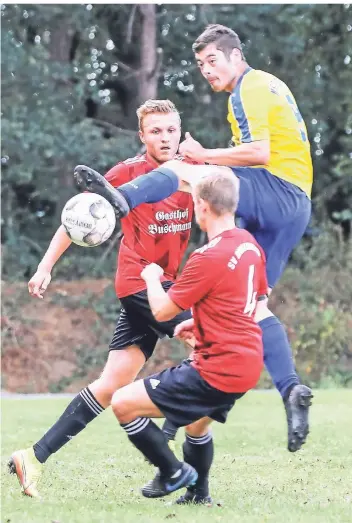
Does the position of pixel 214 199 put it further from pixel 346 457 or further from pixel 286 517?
pixel 346 457

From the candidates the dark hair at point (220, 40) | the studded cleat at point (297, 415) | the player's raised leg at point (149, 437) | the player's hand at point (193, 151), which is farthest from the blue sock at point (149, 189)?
the studded cleat at point (297, 415)

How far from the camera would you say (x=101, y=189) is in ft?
16.8

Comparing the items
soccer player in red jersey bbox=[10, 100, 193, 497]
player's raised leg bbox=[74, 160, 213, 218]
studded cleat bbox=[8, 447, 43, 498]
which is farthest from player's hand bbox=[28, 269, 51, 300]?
studded cleat bbox=[8, 447, 43, 498]

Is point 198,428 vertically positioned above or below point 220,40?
below

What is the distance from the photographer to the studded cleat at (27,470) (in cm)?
545

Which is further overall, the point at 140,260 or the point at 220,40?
the point at 140,260

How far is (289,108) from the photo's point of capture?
5.58 meters

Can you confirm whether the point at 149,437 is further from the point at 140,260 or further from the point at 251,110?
the point at 251,110

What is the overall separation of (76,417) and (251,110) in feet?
6.71

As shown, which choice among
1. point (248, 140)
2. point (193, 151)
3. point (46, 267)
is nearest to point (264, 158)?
point (248, 140)

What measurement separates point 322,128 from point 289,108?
50.3ft

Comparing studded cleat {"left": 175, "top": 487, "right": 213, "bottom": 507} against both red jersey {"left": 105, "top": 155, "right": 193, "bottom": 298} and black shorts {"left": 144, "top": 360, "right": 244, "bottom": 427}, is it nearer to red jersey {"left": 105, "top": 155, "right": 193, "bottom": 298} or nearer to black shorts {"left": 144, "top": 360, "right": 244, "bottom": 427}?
black shorts {"left": 144, "top": 360, "right": 244, "bottom": 427}

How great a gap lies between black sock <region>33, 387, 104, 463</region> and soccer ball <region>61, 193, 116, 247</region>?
1.01 m

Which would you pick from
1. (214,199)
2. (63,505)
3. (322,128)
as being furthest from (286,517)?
(322,128)
